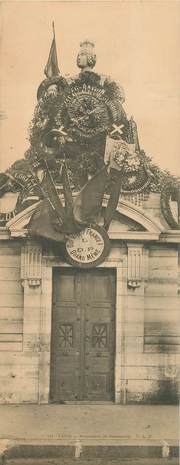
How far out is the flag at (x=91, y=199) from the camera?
364 inches

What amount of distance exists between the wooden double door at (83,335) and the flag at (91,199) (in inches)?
39.4

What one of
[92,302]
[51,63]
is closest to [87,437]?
[92,302]

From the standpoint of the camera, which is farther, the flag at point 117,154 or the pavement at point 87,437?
the flag at point 117,154

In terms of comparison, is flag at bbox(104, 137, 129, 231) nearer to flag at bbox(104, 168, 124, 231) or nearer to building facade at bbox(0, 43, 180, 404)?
building facade at bbox(0, 43, 180, 404)

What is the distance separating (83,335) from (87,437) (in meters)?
2.05

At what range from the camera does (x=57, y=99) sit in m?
9.69

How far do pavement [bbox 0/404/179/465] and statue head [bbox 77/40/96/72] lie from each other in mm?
5566

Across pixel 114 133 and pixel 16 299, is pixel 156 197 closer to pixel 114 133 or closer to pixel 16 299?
pixel 114 133

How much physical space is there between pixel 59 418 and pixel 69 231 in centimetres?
284

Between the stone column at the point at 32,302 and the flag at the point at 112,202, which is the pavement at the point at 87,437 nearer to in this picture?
the stone column at the point at 32,302

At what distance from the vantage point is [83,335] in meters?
9.66

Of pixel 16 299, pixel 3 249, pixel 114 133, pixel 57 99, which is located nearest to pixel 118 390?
pixel 16 299

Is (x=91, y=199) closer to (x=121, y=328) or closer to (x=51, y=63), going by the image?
(x=121, y=328)

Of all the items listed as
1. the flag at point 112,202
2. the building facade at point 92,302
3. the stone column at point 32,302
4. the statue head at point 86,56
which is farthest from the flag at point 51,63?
the stone column at point 32,302
